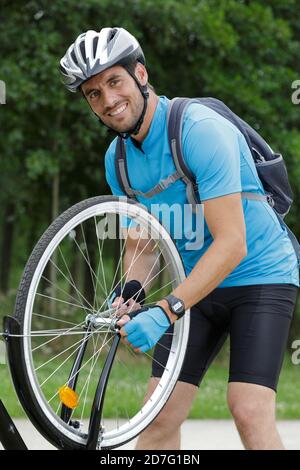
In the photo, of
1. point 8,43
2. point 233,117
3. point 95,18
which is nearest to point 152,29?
point 95,18

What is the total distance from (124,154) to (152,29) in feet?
37.7

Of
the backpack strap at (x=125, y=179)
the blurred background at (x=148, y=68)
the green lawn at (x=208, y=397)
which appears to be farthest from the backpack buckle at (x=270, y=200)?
the blurred background at (x=148, y=68)

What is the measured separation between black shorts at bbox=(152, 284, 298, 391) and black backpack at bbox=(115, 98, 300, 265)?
0.28 metres

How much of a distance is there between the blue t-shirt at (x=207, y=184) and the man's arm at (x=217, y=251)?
0.05 metres

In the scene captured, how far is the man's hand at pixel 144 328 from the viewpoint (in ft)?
8.83

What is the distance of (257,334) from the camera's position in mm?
3076

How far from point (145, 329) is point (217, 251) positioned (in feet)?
1.10

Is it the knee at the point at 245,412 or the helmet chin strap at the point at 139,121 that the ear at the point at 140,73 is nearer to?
the helmet chin strap at the point at 139,121

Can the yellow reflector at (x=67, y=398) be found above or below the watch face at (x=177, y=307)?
below

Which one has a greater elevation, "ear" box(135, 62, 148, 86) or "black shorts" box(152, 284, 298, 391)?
"ear" box(135, 62, 148, 86)

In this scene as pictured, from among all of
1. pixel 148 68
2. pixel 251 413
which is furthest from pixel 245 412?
pixel 148 68

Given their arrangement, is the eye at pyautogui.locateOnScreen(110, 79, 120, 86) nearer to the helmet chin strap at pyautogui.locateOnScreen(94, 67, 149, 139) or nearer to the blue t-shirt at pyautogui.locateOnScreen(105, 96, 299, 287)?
the helmet chin strap at pyautogui.locateOnScreen(94, 67, 149, 139)

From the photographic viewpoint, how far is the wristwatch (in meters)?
2.78

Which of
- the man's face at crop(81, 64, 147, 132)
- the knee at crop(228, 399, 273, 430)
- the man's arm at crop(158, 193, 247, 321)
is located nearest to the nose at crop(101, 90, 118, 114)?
the man's face at crop(81, 64, 147, 132)
